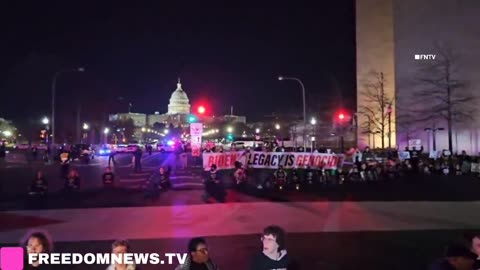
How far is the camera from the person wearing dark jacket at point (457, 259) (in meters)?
4.88

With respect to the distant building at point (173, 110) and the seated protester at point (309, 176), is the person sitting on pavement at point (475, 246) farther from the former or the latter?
the distant building at point (173, 110)

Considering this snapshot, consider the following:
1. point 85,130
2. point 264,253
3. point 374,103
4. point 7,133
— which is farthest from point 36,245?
point 7,133

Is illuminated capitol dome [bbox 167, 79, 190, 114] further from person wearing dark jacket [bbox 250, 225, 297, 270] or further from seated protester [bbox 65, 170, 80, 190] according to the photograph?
person wearing dark jacket [bbox 250, 225, 297, 270]

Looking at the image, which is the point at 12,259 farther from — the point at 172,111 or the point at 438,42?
the point at 172,111

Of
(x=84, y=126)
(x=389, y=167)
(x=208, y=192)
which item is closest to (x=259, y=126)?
(x=84, y=126)

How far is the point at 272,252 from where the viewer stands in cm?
521

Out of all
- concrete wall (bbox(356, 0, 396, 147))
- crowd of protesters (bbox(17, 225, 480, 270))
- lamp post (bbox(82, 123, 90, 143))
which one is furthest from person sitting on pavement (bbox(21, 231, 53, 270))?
lamp post (bbox(82, 123, 90, 143))

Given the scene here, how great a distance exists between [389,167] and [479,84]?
29.5m

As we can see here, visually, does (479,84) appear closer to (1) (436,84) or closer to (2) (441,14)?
(1) (436,84)

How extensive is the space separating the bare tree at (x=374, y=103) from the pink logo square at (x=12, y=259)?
54471 mm

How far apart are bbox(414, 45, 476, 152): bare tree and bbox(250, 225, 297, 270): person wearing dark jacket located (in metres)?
49.4

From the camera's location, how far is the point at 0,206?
17.2 metres

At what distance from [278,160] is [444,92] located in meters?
32.6

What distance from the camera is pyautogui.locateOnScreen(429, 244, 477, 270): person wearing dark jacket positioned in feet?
16.0
